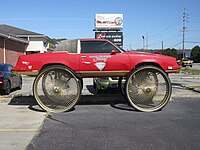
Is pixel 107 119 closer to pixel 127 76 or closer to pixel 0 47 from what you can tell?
pixel 127 76

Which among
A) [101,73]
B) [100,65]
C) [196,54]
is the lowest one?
[101,73]

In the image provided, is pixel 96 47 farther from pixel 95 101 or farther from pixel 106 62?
pixel 95 101

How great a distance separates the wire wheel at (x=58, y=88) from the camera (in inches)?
361

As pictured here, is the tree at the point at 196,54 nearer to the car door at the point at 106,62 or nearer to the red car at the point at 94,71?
the red car at the point at 94,71

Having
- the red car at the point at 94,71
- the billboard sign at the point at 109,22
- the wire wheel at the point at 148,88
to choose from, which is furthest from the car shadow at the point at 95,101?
the billboard sign at the point at 109,22

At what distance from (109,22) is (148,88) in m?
42.0

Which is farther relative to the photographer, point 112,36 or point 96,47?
point 112,36

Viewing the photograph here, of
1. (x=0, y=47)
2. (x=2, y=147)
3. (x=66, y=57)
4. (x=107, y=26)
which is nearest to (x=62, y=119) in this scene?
(x=66, y=57)

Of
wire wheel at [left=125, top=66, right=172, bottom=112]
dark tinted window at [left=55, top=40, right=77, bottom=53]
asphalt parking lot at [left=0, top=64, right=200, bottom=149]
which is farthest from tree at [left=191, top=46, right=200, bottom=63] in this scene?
dark tinted window at [left=55, top=40, right=77, bottom=53]

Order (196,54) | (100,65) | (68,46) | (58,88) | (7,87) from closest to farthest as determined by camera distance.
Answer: (100,65)
(58,88)
(68,46)
(7,87)
(196,54)

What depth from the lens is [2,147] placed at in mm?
5680

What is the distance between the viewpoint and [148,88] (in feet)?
30.9

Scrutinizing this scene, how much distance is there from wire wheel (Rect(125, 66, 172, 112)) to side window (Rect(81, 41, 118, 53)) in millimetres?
1105

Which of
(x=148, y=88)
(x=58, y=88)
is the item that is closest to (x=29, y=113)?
(x=58, y=88)
